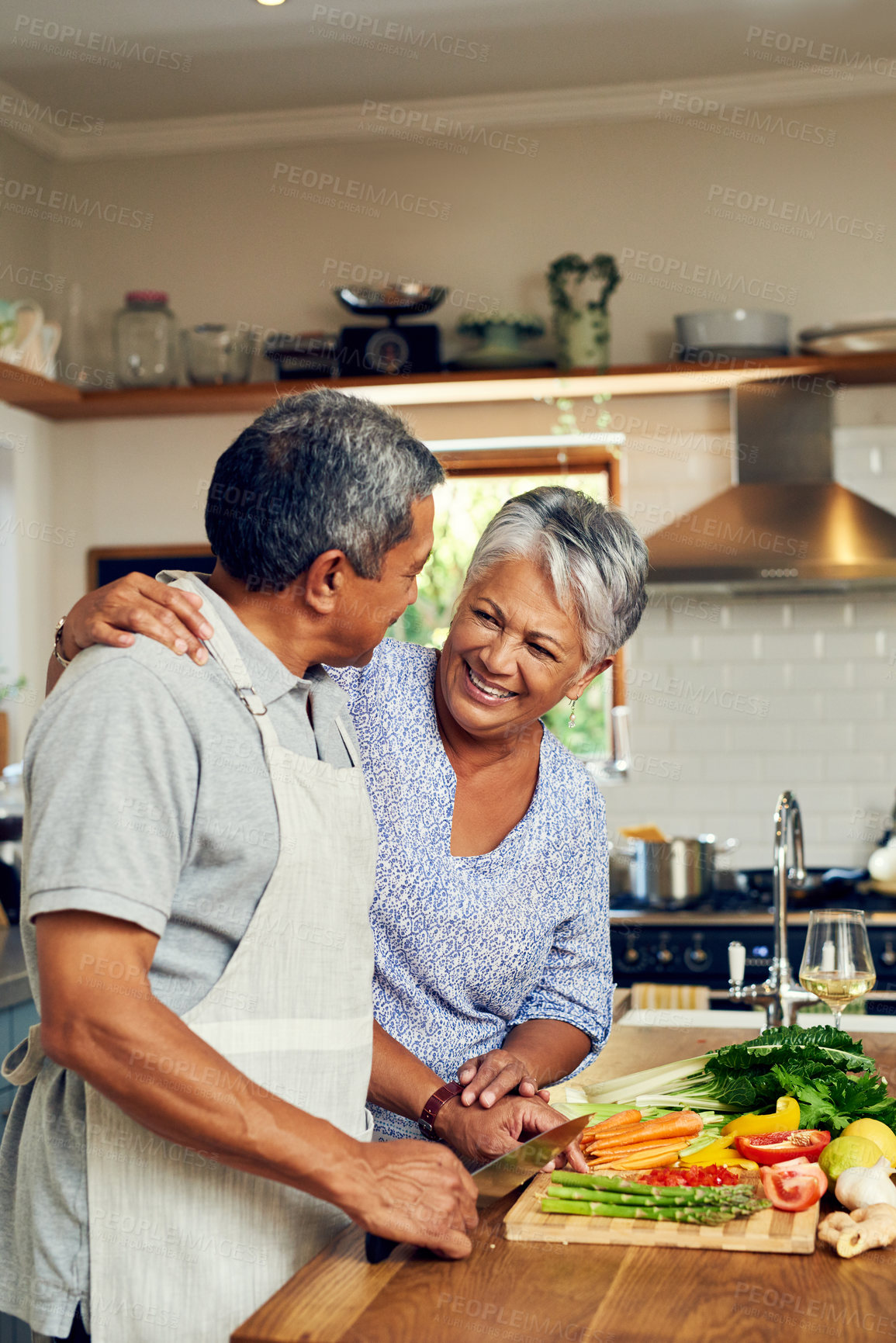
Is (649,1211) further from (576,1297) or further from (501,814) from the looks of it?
(501,814)

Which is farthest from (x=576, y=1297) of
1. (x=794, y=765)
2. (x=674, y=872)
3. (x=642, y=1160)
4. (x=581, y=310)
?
(x=581, y=310)

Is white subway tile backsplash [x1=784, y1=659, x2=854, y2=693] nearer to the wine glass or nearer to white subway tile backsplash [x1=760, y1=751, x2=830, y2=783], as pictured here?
white subway tile backsplash [x1=760, y1=751, x2=830, y2=783]

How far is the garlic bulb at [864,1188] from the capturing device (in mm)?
1306

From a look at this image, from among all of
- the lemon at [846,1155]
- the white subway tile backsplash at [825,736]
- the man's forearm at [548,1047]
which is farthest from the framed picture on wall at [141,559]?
the lemon at [846,1155]

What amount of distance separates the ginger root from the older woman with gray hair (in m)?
0.43

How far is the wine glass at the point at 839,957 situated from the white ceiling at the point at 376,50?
3.04 metres

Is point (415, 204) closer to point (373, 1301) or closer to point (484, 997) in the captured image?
point (484, 997)

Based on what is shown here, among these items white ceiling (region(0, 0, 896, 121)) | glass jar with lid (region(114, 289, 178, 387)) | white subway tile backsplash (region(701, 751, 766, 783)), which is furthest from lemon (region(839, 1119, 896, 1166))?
glass jar with lid (region(114, 289, 178, 387))

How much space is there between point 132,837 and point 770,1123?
80 cm

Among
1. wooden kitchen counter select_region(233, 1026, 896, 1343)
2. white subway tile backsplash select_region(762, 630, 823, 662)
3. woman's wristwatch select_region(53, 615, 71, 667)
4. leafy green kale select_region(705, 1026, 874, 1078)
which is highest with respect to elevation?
woman's wristwatch select_region(53, 615, 71, 667)

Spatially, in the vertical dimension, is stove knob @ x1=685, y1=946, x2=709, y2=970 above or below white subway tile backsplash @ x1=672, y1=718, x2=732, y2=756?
below

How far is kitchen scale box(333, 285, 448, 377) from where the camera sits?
4.37m

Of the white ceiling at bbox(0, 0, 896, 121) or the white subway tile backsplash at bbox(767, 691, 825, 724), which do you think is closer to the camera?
the white ceiling at bbox(0, 0, 896, 121)

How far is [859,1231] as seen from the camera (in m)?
1.24
